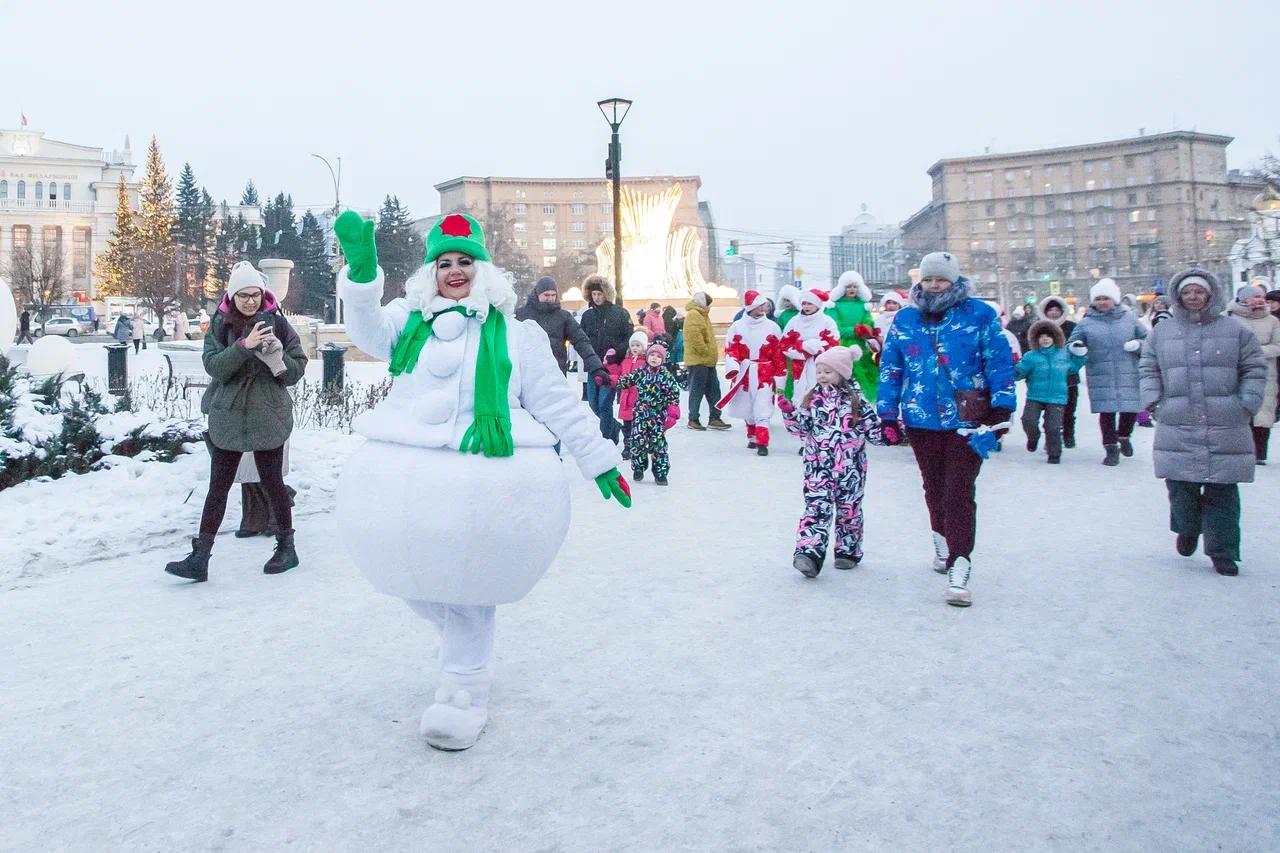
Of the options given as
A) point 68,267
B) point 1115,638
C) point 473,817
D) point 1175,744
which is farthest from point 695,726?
point 68,267

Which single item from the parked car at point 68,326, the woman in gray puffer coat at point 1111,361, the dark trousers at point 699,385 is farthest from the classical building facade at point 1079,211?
the woman in gray puffer coat at point 1111,361

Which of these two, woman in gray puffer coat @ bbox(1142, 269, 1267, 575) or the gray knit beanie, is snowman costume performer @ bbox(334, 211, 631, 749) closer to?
the gray knit beanie

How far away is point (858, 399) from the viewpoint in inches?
239

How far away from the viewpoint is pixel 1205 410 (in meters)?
5.83

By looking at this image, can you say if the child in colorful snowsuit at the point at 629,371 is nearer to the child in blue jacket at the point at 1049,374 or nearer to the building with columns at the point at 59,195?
the child in blue jacket at the point at 1049,374

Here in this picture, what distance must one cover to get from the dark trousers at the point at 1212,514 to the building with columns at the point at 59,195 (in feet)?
309

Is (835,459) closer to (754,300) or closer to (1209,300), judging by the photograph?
(1209,300)

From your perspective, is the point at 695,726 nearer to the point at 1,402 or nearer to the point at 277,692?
the point at 277,692

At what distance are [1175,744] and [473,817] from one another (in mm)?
2323

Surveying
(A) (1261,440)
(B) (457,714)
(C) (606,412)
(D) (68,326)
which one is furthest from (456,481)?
(D) (68,326)

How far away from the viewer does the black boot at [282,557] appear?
5844 millimetres

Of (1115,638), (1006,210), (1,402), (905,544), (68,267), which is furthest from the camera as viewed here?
(1006,210)

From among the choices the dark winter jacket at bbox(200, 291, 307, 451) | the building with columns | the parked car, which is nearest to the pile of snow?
the dark winter jacket at bbox(200, 291, 307, 451)

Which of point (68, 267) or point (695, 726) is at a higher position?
point (68, 267)
